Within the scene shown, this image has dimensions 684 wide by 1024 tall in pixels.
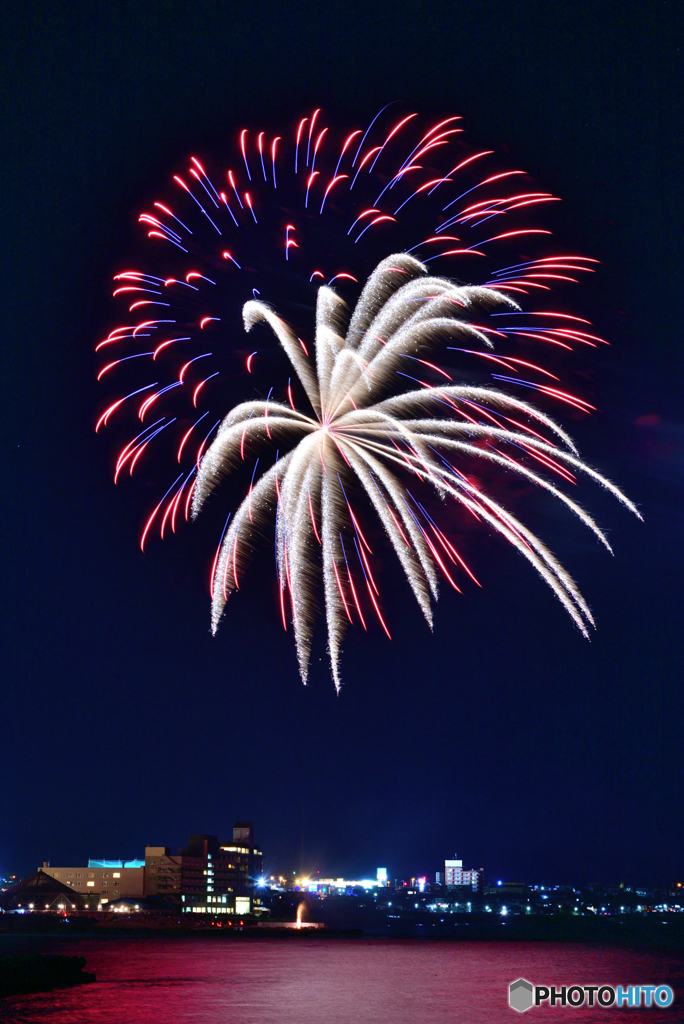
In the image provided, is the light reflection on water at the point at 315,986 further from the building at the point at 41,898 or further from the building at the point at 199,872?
the building at the point at 199,872

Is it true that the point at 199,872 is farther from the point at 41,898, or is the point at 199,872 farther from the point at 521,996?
the point at 521,996

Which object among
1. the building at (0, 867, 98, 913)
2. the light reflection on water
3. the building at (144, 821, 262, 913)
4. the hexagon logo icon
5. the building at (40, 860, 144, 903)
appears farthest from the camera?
the building at (40, 860, 144, 903)

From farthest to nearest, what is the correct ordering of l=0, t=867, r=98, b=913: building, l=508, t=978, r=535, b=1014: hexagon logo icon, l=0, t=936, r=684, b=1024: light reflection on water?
1. l=0, t=867, r=98, b=913: building
2. l=508, t=978, r=535, b=1014: hexagon logo icon
3. l=0, t=936, r=684, b=1024: light reflection on water

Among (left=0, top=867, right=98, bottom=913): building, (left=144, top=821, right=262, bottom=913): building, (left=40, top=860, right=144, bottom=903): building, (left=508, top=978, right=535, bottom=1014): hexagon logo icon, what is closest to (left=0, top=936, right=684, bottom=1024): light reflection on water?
(left=508, top=978, right=535, bottom=1014): hexagon logo icon

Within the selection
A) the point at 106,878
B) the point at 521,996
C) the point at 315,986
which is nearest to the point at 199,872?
the point at 106,878

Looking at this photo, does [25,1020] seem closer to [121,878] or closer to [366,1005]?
[366,1005]

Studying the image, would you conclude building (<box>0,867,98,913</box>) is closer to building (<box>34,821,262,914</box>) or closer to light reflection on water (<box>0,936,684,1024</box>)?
building (<box>34,821,262,914</box>)

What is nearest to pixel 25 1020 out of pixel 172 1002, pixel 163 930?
pixel 172 1002
